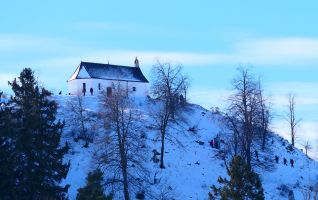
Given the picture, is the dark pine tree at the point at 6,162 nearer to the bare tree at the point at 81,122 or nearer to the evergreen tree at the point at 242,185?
the evergreen tree at the point at 242,185

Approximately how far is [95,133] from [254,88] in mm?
15652

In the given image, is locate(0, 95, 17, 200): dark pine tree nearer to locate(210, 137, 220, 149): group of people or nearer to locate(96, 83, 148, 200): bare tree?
locate(96, 83, 148, 200): bare tree

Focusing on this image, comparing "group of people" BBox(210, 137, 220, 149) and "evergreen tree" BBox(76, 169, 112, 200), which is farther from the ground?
"evergreen tree" BBox(76, 169, 112, 200)

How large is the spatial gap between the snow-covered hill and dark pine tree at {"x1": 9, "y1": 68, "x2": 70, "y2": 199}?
34.8 ft

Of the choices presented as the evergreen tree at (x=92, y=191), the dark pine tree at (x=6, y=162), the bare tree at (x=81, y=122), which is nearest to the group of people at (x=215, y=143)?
the bare tree at (x=81, y=122)

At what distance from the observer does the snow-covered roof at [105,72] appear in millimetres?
77062

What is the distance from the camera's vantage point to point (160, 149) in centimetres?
5381

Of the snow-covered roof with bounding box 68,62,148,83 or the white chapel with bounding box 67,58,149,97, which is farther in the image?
the snow-covered roof with bounding box 68,62,148,83

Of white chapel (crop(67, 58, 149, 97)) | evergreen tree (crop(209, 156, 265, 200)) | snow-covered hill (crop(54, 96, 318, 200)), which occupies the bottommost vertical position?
snow-covered hill (crop(54, 96, 318, 200))

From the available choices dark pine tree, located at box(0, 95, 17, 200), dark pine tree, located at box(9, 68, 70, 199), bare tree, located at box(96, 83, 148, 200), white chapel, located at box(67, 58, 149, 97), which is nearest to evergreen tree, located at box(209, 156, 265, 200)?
dark pine tree, located at box(9, 68, 70, 199)

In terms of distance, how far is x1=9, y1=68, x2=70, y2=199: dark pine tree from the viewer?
30141 mm

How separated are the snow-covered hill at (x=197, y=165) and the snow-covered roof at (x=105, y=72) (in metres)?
7.88

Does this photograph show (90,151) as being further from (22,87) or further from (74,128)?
(22,87)

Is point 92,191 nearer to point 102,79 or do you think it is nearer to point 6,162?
point 6,162
